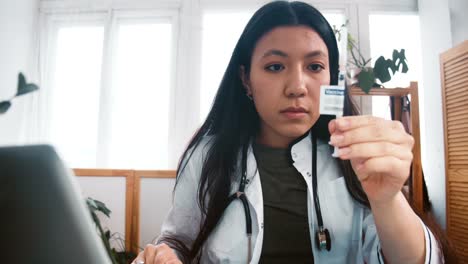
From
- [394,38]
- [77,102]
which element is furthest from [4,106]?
[394,38]

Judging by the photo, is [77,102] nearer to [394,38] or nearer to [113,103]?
[113,103]

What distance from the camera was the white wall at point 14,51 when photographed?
8.02 ft

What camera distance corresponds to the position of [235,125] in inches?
40.0

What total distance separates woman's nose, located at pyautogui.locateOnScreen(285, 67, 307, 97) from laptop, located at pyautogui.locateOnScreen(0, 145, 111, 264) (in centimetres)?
66

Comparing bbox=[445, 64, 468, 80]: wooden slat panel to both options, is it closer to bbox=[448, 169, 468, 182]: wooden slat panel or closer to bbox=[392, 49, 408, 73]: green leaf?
bbox=[392, 49, 408, 73]: green leaf

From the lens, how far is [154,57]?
110 inches

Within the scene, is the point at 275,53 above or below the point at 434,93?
below

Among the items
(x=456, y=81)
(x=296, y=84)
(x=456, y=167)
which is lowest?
(x=456, y=167)

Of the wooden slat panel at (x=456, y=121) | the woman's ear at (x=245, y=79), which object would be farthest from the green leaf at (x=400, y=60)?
the woman's ear at (x=245, y=79)

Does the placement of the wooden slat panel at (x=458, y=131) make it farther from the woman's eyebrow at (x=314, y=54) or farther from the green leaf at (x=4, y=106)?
the green leaf at (x=4, y=106)

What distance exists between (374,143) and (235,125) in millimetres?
535

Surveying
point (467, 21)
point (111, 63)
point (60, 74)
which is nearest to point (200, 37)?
point (111, 63)

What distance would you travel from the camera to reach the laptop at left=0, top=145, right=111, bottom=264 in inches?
6.2

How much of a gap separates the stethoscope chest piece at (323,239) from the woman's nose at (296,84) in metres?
0.36
